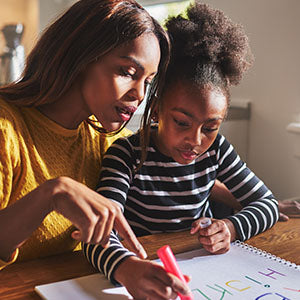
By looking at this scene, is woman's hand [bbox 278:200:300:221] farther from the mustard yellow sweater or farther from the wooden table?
the mustard yellow sweater

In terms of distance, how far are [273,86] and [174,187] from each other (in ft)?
3.84

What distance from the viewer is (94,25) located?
0.85 meters

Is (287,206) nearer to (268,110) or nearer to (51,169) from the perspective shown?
(51,169)

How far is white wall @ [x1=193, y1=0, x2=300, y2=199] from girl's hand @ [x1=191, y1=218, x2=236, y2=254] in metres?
1.18

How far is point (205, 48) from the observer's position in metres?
0.96

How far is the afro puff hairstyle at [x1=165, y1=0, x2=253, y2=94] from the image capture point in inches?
37.8

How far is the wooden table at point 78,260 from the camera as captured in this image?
73 centimetres

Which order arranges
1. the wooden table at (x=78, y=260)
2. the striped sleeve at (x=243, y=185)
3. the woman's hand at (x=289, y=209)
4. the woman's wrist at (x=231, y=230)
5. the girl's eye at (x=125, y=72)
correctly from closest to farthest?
the wooden table at (x=78, y=260), the girl's eye at (x=125, y=72), the woman's wrist at (x=231, y=230), the striped sleeve at (x=243, y=185), the woman's hand at (x=289, y=209)

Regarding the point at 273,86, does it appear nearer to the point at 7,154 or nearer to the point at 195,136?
the point at 195,136

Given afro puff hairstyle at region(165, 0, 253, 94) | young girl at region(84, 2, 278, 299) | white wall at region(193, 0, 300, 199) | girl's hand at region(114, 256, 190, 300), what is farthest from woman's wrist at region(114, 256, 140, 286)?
white wall at region(193, 0, 300, 199)

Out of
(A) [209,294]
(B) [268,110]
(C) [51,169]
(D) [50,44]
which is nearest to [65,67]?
(D) [50,44]

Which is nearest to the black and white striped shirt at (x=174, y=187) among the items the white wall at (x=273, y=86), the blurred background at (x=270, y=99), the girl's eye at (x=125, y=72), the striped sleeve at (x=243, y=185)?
the striped sleeve at (x=243, y=185)

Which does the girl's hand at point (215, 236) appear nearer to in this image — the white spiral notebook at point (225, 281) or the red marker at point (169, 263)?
the white spiral notebook at point (225, 281)

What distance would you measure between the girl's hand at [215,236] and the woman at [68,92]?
0.25 metres
